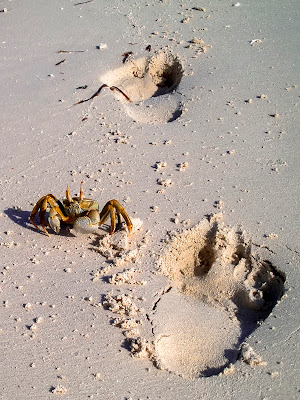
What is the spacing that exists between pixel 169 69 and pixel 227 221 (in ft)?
7.45

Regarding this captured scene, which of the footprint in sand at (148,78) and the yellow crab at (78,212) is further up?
the footprint in sand at (148,78)

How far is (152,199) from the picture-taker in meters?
3.75

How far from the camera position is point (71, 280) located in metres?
3.22

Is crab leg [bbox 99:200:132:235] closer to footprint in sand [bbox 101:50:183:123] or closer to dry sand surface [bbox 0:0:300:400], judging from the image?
dry sand surface [bbox 0:0:300:400]

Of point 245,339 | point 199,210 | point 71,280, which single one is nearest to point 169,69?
point 199,210

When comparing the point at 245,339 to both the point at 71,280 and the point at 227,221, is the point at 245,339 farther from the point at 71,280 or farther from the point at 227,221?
the point at 71,280

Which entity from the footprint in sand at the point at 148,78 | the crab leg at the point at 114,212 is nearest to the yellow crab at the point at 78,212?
the crab leg at the point at 114,212

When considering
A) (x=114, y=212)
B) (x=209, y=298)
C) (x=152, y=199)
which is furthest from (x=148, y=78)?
(x=209, y=298)

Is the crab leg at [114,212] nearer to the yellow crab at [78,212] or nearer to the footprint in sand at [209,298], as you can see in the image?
the yellow crab at [78,212]

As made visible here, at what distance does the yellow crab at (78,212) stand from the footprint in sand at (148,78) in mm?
1543

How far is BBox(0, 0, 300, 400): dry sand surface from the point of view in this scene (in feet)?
9.12

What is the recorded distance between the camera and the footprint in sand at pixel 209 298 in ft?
9.39

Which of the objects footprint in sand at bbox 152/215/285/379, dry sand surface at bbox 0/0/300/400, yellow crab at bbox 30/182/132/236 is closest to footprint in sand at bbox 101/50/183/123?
dry sand surface at bbox 0/0/300/400

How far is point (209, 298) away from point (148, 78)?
276 cm
